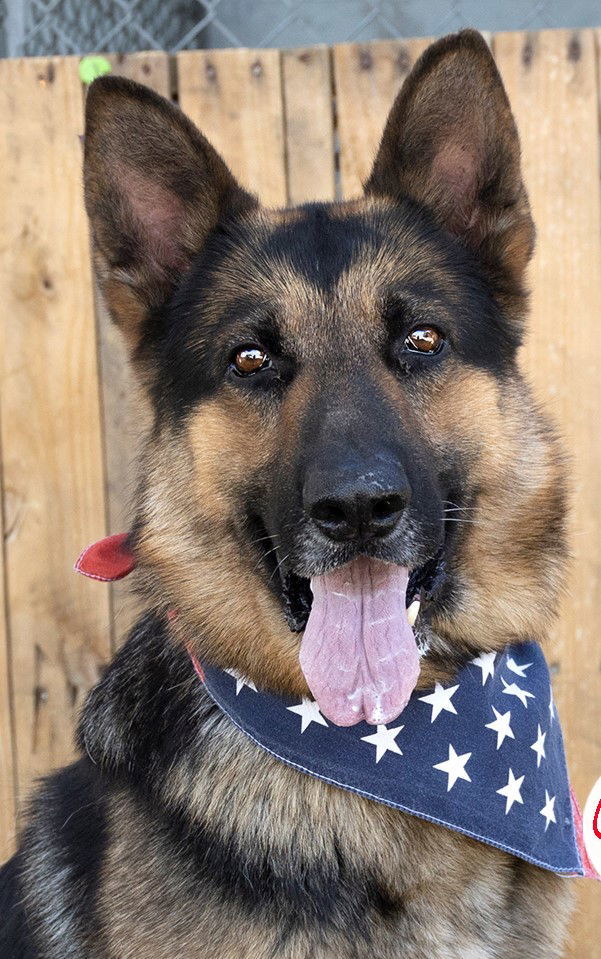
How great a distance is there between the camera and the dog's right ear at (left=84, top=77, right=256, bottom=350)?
7.25 feet

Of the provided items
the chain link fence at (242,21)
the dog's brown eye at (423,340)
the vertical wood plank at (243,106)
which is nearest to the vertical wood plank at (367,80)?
the vertical wood plank at (243,106)

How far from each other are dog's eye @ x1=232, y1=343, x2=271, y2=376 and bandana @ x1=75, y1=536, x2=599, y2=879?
60cm

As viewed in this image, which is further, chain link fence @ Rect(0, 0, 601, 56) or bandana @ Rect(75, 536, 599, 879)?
chain link fence @ Rect(0, 0, 601, 56)

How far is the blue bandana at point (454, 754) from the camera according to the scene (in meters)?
2.14

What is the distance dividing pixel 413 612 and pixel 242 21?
9.54 ft

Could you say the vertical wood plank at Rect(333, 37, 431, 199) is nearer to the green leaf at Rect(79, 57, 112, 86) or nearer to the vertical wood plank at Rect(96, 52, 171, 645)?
the green leaf at Rect(79, 57, 112, 86)

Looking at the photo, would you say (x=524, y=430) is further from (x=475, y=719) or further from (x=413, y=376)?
(x=475, y=719)

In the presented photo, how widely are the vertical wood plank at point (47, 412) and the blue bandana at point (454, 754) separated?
1.48 m

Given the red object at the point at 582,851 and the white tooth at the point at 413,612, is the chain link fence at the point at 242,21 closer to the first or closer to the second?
the white tooth at the point at 413,612

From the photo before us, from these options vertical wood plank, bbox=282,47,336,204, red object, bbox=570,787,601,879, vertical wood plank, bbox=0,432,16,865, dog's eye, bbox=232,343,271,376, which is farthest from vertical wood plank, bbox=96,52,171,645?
red object, bbox=570,787,601,879

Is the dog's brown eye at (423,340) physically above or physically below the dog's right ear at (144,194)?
below

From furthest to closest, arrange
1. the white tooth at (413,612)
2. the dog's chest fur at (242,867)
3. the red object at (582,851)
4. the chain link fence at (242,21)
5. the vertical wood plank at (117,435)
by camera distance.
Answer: the chain link fence at (242,21) < the vertical wood plank at (117,435) < the red object at (582,851) < the white tooth at (413,612) < the dog's chest fur at (242,867)

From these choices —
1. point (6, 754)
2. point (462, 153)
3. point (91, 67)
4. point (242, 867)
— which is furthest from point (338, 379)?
point (6, 754)

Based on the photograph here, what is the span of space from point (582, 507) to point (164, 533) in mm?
1803
